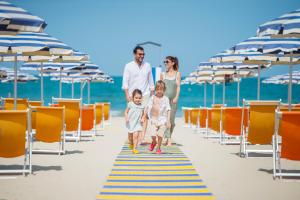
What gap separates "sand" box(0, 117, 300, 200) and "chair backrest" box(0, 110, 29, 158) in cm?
32

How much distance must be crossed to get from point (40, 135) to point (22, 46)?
1503 mm

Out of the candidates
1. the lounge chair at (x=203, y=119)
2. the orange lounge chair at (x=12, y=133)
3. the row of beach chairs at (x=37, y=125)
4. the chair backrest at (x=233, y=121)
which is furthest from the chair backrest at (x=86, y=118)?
the orange lounge chair at (x=12, y=133)

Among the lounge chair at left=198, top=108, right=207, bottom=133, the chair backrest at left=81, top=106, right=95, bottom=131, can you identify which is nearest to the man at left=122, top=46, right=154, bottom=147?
the chair backrest at left=81, top=106, right=95, bottom=131

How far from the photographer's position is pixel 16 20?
648 cm

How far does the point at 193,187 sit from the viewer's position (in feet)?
18.8

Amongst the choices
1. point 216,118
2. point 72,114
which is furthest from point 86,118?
point 216,118

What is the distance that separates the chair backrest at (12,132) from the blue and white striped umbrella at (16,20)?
3.40ft

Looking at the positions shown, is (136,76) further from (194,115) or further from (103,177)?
(194,115)

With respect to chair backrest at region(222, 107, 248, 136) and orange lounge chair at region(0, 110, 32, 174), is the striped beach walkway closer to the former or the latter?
orange lounge chair at region(0, 110, 32, 174)

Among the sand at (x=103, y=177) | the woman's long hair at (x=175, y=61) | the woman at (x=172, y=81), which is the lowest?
→ the sand at (x=103, y=177)

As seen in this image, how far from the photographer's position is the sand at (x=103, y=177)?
5406mm

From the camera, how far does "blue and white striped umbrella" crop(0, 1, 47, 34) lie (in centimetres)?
643

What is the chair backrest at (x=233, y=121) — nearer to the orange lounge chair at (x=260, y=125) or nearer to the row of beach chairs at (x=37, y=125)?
the orange lounge chair at (x=260, y=125)

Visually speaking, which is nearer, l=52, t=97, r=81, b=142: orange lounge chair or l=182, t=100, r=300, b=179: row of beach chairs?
l=182, t=100, r=300, b=179: row of beach chairs
